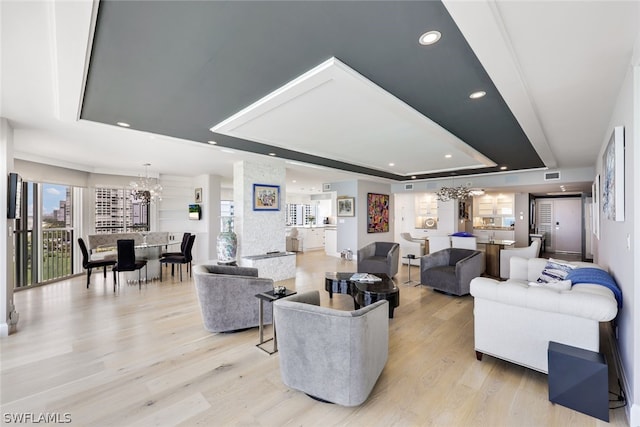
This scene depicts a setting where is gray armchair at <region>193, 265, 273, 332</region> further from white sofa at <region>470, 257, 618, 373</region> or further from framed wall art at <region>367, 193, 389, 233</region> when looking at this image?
framed wall art at <region>367, 193, 389, 233</region>

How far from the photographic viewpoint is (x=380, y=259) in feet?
19.2

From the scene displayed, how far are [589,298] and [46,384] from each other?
442 cm

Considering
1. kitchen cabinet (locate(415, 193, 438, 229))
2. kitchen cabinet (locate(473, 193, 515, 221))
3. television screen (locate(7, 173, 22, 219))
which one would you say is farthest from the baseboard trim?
kitchen cabinet (locate(473, 193, 515, 221))

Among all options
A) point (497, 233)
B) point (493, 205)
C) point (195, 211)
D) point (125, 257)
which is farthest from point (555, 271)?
point (493, 205)

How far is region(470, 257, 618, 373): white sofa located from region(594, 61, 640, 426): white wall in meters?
0.17

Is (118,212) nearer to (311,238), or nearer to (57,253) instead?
(57,253)

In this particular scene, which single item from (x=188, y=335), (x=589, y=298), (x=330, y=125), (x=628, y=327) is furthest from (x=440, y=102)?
(x=188, y=335)

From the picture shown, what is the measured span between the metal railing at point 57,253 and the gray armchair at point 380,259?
21.1 ft

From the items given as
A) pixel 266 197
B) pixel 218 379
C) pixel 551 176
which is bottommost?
pixel 218 379

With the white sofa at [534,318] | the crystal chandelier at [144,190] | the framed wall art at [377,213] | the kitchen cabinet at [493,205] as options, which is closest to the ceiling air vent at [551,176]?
the kitchen cabinet at [493,205]

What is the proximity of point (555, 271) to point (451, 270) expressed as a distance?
163 cm

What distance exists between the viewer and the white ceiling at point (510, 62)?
153 centimetres

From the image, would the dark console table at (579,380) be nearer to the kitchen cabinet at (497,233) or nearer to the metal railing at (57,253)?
the metal railing at (57,253)

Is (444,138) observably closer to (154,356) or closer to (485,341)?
(485,341)
